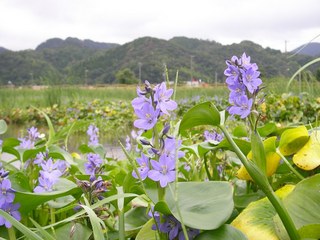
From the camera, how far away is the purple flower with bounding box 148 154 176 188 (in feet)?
1.72

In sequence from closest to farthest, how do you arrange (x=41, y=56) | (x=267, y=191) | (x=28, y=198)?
1. (x=267, y=191)
2. (x=28, y=198)
3. (x=41, y=56)

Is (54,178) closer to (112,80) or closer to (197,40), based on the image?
(112,80)

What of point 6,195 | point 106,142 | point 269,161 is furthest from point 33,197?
point 106,142

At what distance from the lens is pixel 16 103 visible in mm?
10398

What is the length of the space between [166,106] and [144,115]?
29 mm

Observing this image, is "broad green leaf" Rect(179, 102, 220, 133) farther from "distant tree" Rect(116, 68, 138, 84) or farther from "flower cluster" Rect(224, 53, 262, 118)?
"distant tree" Rect(116, 68, 138, 84)

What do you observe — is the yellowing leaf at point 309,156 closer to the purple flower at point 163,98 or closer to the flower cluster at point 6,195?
the purple flower at point 163,98

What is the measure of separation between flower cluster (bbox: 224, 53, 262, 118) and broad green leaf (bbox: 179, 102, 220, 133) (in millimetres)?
53

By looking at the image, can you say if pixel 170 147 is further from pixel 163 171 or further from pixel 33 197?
pixel 33 197

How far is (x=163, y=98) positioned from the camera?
55cm

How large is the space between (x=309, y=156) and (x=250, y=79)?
0.20m

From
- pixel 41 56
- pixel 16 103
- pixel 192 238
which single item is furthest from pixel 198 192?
pixel 41 56

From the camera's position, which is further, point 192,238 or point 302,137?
point 302,137

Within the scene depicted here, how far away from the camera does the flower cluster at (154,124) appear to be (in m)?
0.53
